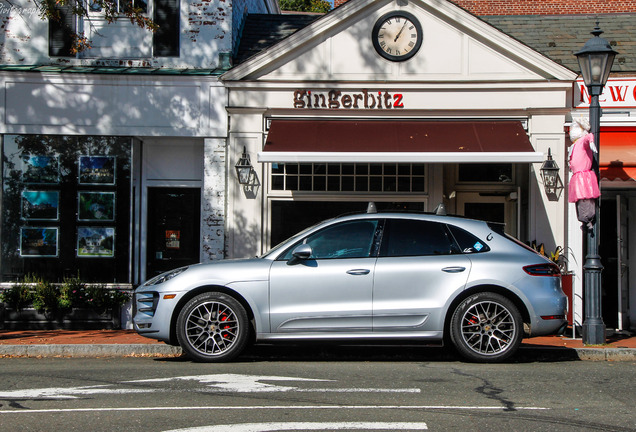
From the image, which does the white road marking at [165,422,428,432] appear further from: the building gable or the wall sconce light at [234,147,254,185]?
the building gable

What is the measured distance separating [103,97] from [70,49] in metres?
1.04

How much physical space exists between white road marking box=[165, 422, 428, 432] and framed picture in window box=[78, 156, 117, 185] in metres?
8.92

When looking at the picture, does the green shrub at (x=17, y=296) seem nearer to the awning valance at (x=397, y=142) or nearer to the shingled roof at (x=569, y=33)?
the awning valance at (x=397, y=142)

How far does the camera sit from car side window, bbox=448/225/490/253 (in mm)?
8906

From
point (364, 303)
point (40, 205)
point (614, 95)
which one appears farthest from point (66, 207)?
point (614, 95)

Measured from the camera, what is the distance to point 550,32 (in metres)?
15.2

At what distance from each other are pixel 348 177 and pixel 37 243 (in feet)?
17.7

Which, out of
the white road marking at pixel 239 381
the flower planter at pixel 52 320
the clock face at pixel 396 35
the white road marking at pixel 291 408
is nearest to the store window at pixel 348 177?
the clock face at pixel 396 35

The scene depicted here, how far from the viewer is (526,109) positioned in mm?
13523

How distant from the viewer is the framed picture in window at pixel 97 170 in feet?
45.2

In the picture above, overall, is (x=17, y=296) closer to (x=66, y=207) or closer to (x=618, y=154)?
(x=66, y=207)

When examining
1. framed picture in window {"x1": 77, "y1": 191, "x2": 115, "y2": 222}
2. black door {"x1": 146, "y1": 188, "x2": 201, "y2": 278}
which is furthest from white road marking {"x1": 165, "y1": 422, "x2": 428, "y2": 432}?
black door {"x1": 146, "y1": 188, "x2": 201, "y2": 278}

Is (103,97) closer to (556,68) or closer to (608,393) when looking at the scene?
(556,68)

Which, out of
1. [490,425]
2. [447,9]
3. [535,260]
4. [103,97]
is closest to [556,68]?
[447,9]
